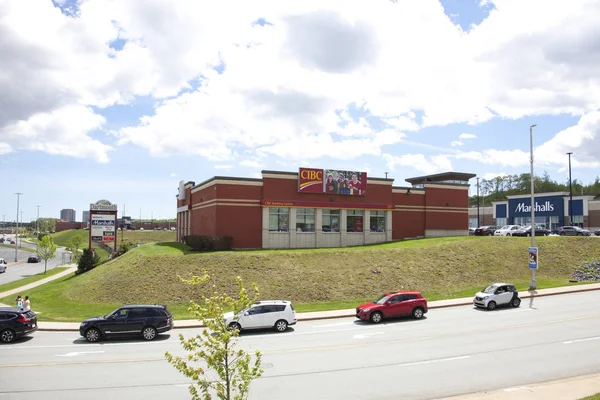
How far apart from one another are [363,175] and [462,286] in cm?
1679

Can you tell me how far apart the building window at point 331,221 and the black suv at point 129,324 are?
1008 inches

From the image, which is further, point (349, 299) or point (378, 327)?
point (349, 299)

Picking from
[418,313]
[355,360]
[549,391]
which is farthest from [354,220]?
[549,391]

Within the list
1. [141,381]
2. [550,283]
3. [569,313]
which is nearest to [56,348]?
[141,381]

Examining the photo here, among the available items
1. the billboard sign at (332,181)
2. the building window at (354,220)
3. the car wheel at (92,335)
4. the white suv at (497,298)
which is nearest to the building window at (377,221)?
the building window at (354,220)

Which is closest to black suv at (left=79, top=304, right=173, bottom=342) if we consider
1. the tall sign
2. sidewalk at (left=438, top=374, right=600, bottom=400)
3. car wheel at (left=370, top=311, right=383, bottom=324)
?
car wheel at (left=370, top=311, right=383, bottom=324)

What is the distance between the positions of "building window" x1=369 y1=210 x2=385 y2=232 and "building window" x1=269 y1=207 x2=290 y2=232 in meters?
9.80

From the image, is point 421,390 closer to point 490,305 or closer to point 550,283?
point 490,305

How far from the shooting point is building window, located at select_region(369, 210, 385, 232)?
47875mm

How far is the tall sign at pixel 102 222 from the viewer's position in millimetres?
46281

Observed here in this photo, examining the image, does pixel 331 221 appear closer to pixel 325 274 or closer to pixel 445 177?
pixel 325 274

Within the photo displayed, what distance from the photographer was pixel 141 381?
1389 centimetres

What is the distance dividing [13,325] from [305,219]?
27747mm

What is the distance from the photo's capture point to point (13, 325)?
814 inches
